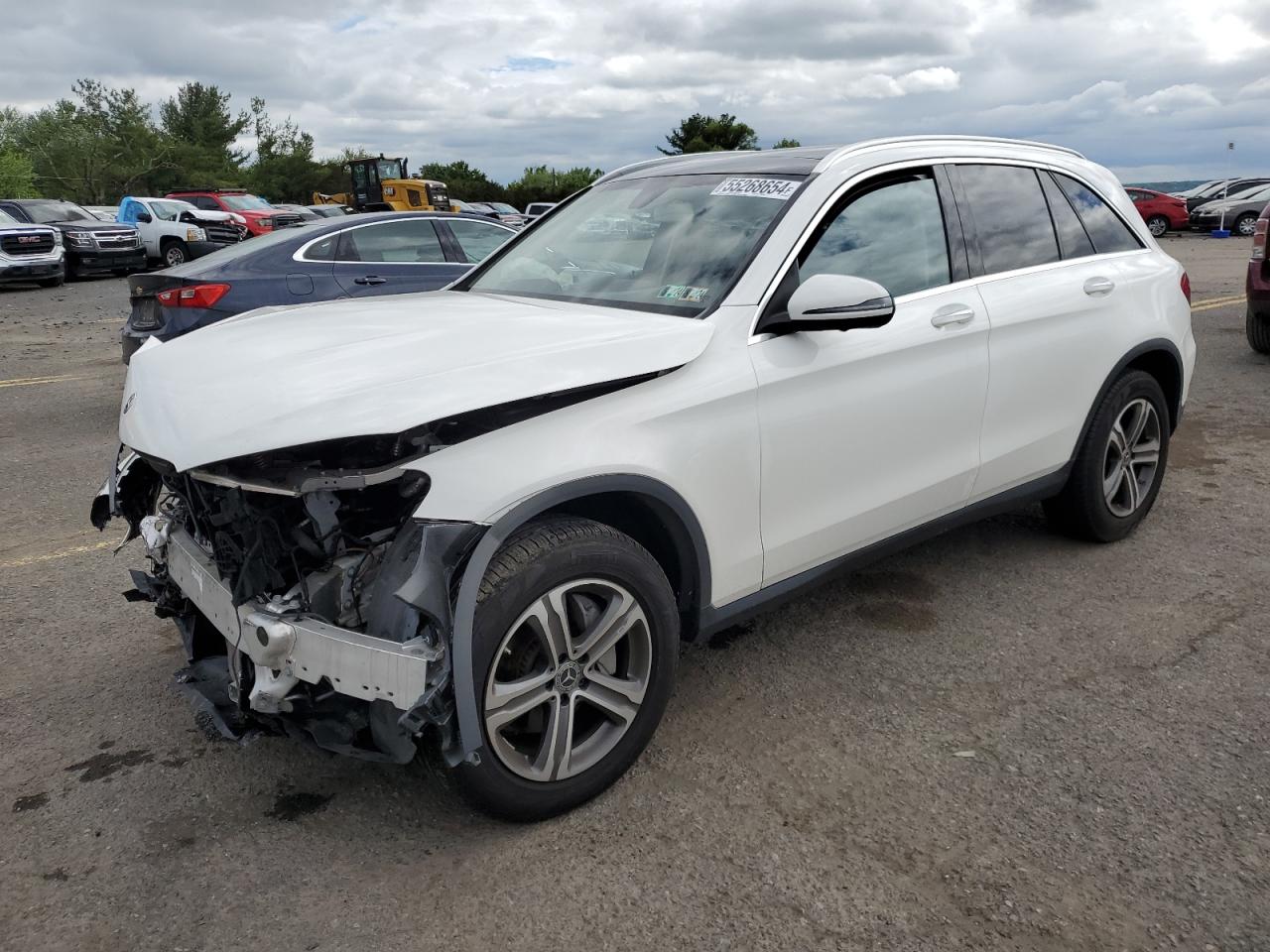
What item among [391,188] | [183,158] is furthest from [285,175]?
[391,188]

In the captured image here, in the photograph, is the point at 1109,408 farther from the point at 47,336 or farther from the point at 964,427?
the point at 47,336

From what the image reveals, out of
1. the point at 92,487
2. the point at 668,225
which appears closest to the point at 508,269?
the point at 668,225

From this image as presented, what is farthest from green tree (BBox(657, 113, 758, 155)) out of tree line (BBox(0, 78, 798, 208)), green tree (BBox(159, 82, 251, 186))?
green tree (BBox(159, 82, 251, 186))

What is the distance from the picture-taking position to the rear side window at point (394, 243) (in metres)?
7.95

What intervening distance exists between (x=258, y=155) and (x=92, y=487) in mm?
81536

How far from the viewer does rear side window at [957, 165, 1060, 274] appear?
396 cm

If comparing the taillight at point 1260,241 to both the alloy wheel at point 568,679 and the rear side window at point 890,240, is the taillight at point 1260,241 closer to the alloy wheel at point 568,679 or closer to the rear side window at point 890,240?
the rear side window at point 890,240

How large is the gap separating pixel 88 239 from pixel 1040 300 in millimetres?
23407

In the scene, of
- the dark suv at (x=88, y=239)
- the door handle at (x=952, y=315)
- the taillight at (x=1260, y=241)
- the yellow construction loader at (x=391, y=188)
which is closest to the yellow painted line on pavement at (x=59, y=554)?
the door handle at (x=952, y=315)

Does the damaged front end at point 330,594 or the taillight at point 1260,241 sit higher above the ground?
the taillight at point 1260,241

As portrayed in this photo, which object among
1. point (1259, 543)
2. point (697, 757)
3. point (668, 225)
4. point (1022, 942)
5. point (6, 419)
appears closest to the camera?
point (1022, 942)

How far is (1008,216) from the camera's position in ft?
13.5

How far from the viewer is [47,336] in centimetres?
1397

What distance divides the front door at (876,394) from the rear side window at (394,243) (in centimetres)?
527
